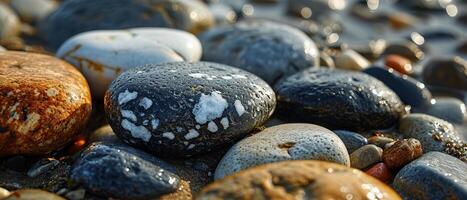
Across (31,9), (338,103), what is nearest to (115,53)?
(338,103)

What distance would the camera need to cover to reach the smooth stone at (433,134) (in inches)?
171

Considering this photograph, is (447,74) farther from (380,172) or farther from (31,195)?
(31,195)

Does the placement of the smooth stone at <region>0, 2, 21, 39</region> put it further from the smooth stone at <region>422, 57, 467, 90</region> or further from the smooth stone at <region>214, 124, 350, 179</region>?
the smooth stone at <region>422, 57, 467, 90</region>

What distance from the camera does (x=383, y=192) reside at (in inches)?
119

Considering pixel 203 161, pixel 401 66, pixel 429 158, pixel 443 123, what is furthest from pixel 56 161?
pixel 401 66

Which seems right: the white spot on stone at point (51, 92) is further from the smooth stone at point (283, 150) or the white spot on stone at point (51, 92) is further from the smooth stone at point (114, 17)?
the smooth stone at point (114, 17)

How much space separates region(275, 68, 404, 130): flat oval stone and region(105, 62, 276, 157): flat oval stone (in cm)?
53

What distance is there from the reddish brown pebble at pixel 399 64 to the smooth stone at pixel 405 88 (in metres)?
0.87

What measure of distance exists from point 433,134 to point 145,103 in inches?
83.0

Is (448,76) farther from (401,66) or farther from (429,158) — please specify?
(429,158)

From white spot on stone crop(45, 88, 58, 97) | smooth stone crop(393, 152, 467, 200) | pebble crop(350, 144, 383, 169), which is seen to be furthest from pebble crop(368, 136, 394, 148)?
white spot on stone crop(45, 88, 58, 97)

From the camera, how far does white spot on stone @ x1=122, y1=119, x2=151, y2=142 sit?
3734 mm

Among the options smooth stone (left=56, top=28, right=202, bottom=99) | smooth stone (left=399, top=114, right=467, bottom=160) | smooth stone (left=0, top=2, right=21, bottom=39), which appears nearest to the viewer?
smooth stone (left=399, top=114, right=467, bottom=160)

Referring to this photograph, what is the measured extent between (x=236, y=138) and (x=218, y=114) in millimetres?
239
